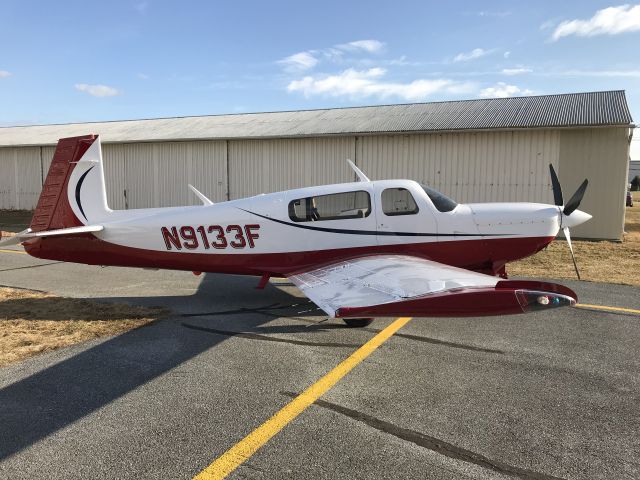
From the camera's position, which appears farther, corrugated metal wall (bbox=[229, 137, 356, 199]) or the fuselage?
corrugated metal wall (bbox=[229, 137, 356, 199])

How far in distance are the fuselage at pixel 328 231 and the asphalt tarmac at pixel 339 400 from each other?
1071 mm

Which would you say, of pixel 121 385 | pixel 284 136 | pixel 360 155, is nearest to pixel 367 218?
pixel 121 385

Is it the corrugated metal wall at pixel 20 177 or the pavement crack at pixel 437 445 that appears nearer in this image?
the pavement crack at pixel 437 445

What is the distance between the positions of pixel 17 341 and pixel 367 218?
5244 millimetres

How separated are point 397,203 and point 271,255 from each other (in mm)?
2256

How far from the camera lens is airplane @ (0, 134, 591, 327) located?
711cm

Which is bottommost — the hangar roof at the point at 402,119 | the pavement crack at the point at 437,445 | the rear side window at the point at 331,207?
the pavement crack at the point at 437,445

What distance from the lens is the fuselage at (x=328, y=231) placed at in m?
7.11

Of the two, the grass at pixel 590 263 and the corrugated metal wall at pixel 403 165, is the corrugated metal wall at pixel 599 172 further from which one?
the grass at pixel 590 263

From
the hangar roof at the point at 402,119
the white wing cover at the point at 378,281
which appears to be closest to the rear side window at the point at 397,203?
the white wing cover at the point at 378,281

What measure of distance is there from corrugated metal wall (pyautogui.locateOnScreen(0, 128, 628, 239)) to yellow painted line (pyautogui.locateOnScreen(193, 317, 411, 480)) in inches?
498

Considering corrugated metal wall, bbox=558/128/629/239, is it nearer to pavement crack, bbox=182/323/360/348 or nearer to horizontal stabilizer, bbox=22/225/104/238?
pavement crack, bbox=182/323/360/348

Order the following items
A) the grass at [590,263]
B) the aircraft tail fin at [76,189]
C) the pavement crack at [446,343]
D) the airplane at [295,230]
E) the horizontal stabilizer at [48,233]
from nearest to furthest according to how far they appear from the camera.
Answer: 1. the pavement crack at [446,343]
2. the airplane at [295,230]
3. the horizontal stabilizer at [48,233]
4. the aircraft tail fin at [76,189]
5. the grass at [590,263]

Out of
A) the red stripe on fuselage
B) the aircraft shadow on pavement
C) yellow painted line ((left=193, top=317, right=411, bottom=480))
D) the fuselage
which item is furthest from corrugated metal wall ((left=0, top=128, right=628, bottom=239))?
yellow painted line ((left=193, top=317, right=411, bottom=480))
